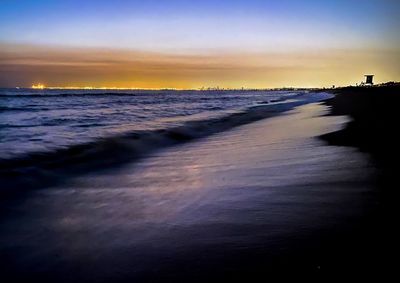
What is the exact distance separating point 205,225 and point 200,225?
0.05 meters

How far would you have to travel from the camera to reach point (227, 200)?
14.9ft

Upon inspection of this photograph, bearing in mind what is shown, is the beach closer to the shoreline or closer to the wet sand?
the wet sand

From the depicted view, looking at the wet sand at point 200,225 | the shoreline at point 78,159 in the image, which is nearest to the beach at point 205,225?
the wet sand at point 200,225

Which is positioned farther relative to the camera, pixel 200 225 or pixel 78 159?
pixel 78 159

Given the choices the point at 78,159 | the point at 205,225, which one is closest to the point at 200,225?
the point at 205,225

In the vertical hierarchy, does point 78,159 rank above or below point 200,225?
below

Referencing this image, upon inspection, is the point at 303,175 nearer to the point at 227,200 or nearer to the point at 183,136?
the point at 227,200

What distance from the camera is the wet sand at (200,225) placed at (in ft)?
8.73

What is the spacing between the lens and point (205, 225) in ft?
12.0

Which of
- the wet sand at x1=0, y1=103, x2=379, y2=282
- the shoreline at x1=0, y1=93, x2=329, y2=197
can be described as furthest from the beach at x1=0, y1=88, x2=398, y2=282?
the shoreline at x1=0, y1=93, x2=329, y2=197

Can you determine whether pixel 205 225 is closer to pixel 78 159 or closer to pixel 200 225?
pixel 200 225

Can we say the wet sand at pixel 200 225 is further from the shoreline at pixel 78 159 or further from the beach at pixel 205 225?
the shoreline at pixel 78 159

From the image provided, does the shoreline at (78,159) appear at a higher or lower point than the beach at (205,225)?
lower

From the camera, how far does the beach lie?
8.69 ft
